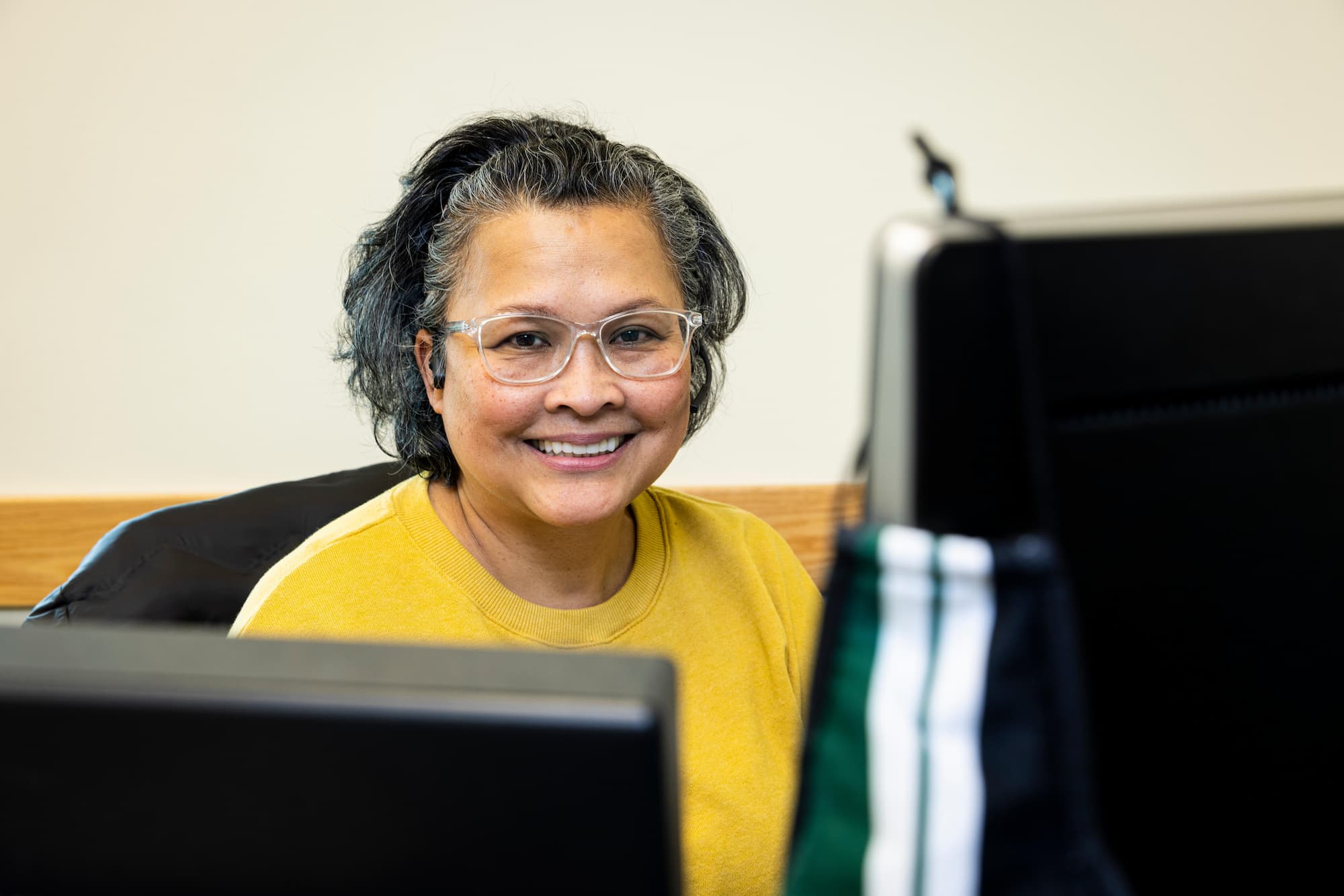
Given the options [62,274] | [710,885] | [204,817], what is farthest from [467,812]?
[62,274]

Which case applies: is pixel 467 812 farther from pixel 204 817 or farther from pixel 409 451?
pixel 409 451

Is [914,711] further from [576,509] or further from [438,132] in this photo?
[438,132]

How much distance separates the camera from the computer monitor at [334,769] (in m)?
0.31

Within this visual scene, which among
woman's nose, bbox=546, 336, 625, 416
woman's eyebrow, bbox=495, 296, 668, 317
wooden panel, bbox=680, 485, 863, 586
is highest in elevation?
woman's eyebrow, bbox=495, 296, 668, 317

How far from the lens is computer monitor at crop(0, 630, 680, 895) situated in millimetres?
315

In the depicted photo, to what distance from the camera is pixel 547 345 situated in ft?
4.15

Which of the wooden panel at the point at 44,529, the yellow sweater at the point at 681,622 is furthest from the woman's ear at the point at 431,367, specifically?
the wooden panel at the point at 44,529

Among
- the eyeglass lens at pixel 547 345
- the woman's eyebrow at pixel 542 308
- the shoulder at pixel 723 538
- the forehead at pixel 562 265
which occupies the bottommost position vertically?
the shoulder at pixel 723 538

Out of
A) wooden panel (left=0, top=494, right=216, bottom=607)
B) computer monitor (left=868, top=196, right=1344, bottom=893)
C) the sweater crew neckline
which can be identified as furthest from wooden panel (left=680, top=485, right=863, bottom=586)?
computer monitor (left=868, top=196, right=1344, bottom=893)

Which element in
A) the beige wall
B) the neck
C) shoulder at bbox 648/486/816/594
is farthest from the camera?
the beige wall

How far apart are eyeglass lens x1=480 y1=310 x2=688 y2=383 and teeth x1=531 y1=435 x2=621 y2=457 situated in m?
0.08

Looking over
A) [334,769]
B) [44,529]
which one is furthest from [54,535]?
[334,769]

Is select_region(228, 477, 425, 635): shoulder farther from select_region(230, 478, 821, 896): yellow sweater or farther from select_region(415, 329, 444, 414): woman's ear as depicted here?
select_region(415, 329, 444, 414): woman's ear

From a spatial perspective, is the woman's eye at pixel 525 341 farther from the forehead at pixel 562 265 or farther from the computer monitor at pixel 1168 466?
the computer monitor at pixel 1168 466
